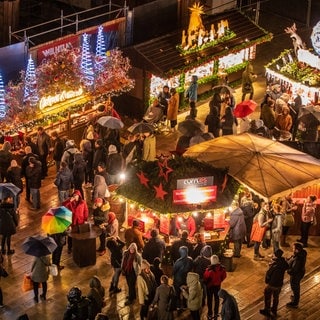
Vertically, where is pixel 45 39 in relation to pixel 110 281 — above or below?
above

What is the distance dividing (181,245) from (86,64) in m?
9.47

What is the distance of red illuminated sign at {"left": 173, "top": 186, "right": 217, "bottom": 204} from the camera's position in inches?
867

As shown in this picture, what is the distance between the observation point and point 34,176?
24656mm

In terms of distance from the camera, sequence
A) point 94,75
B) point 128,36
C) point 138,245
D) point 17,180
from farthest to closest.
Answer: point 128,36
point 94,75
point 17,180
point 138,245

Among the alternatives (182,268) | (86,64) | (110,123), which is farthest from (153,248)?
(86,64)

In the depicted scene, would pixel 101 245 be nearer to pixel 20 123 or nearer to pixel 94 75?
pixel 20 123

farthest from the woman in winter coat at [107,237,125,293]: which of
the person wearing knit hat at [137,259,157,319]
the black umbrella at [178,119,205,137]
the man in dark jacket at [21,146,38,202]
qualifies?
the black umbrella at [178,119,205,137]

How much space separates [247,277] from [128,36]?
11533 millimetres

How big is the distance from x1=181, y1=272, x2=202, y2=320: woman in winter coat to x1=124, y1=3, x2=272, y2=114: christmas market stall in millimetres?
11907

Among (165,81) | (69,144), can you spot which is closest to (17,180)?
(69,144)

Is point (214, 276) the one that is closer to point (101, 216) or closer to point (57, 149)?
point (101, 216)

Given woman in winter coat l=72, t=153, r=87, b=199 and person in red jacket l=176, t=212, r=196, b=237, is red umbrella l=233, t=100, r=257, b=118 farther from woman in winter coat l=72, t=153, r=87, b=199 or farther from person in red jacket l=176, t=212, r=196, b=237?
person in red jacket l=176, t=212, r=196, b=237

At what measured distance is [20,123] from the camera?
26.7 meters

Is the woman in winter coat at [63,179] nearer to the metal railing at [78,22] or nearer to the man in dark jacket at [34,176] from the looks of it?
the man in dark jacket at [34,176]
